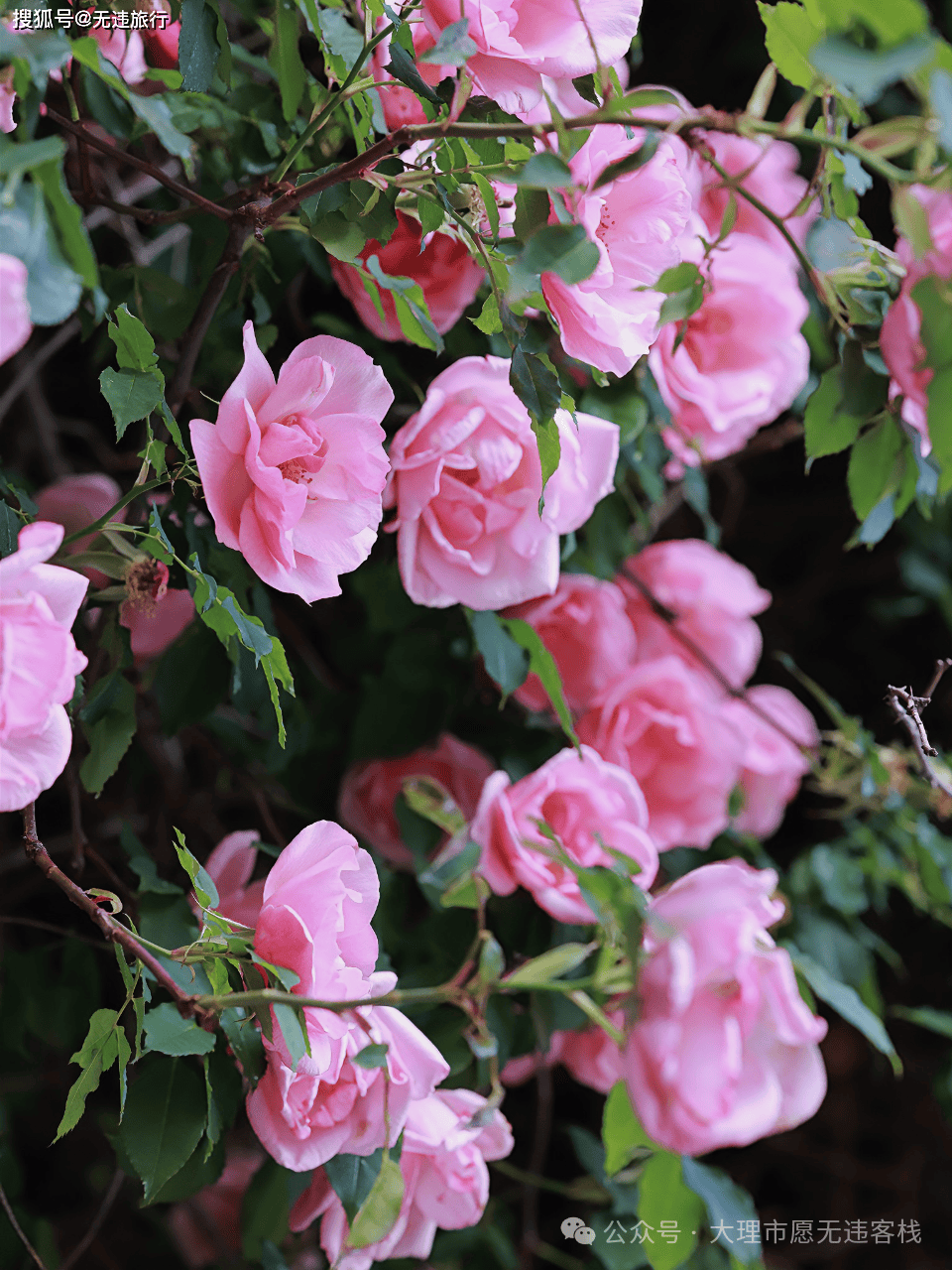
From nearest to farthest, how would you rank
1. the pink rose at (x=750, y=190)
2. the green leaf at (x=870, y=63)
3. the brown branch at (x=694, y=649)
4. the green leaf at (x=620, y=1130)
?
the green leaf at (x=870, y=63) < the green leaf at (x=620, y=1130) < the pink rose at (x=750, y=190) < the brown branch at (x=694, y=649)

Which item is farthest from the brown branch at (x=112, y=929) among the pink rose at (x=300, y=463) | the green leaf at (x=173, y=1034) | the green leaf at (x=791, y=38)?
the green leaf at (x=791, y=38)

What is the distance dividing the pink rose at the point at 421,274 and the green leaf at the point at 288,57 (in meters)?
0.05

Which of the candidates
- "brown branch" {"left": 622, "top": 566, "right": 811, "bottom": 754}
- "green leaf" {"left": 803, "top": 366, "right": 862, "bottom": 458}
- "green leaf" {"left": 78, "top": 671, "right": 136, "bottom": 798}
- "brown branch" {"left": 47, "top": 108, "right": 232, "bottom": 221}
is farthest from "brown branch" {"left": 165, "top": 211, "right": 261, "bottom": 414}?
"brown branch" {"left": 622, "top": 566, "right": 811, "bottom": 754}

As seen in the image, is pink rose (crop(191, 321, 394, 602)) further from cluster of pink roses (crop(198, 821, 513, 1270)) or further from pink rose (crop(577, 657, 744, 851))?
pink rose (crop(577, 657, 744, 851))

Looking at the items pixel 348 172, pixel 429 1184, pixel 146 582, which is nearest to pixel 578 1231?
pixel 429 1184

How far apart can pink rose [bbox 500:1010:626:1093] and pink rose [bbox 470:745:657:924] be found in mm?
119

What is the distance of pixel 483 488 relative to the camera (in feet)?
1.33

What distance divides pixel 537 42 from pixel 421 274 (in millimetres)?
108

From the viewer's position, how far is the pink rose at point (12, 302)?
0.21m

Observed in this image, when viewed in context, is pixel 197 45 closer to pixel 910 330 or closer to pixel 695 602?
pixel 910 330

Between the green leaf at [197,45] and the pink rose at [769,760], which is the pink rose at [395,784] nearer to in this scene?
the pink rose at [769,760]

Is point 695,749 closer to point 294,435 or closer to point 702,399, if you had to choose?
point 702,399

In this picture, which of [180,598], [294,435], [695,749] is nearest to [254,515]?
[294,435]

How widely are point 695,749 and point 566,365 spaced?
207 millimetres
